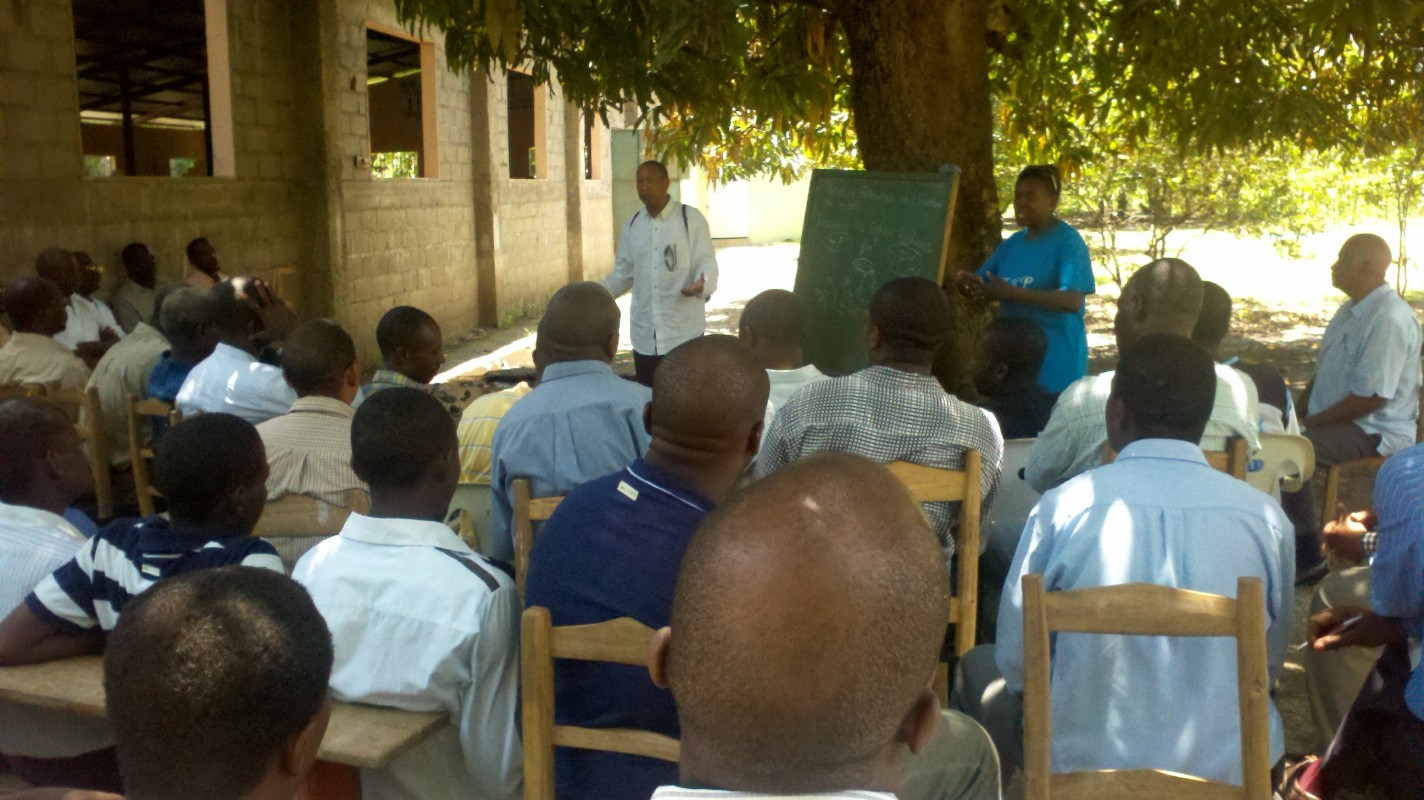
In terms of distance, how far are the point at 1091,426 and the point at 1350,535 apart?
736 mm

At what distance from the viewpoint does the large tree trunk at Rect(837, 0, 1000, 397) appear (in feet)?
18.2

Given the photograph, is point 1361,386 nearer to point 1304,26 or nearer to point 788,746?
point 1304,26

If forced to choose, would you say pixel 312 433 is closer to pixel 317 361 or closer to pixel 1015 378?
pixel 317 361

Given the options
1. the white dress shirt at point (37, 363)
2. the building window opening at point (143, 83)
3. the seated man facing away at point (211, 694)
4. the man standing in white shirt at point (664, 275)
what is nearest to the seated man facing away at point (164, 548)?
the seated man facing away at point (211, 694)

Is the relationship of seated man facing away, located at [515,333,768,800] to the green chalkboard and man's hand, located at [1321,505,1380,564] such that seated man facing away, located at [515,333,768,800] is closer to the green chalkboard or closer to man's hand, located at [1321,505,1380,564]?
man's hand, located at [1321,505,1380,564]

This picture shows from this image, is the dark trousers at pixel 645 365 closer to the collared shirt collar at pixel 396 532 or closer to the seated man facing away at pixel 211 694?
the collared shirt collar at pixel 396 532

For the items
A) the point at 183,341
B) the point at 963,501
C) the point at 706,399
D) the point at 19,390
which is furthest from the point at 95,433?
the point at 963,501

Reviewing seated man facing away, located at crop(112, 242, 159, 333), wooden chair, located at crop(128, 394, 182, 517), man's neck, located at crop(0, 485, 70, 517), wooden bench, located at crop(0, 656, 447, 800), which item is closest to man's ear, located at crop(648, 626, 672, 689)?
wooden bench, located at crop(0, 656, 447, 800)

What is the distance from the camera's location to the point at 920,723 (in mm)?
1223

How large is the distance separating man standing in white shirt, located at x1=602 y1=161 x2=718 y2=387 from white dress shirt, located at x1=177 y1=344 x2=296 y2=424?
299 cm

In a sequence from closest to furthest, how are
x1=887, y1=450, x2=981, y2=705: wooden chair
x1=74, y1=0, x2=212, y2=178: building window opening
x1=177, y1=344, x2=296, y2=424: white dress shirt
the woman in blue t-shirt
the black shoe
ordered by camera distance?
x1=887, y1=450, x2=981, y2=705: wooden chair, x1=177, y1=344, x2=296, y2=424: white dress shirt, the black shoe, the woman in blue t-shirt, x1=74, y1=0, x2=212, y2=178: building window opening

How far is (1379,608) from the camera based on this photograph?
2635 mm

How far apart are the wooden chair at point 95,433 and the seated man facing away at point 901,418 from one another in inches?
98.1

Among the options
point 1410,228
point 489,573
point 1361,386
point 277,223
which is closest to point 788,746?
point 489,573
